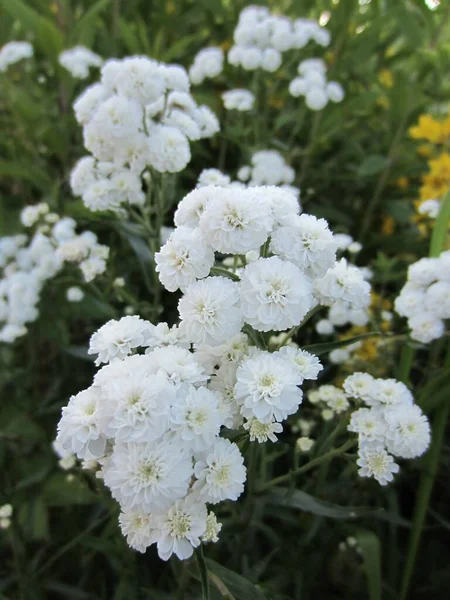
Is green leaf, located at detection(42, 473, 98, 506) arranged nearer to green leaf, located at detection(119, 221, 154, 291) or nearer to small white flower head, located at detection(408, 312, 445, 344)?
green leaf, located at detection(119, 221, 154, 291)

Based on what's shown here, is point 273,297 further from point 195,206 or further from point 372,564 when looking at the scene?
point 372,564

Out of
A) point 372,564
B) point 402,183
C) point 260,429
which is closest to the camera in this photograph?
point 260,429

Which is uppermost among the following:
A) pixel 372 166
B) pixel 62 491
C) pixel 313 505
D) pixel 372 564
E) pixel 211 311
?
pixel 372 166

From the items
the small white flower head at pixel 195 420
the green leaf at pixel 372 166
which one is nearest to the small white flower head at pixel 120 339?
the small white flower head at pixel 195 420

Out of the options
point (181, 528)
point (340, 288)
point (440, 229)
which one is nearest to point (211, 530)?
point (181, 528)

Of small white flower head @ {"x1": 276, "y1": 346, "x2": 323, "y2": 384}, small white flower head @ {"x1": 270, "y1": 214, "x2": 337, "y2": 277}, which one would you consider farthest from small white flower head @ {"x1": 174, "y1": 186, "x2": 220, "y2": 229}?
small white flower head @ {"x1": 276, "y1": 346, "x2": 323, "y2": 384}

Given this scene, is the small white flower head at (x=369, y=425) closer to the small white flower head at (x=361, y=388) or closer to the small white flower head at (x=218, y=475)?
the small white flower head at (x=361, y=388)

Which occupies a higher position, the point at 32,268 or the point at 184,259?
the point at 184,259
